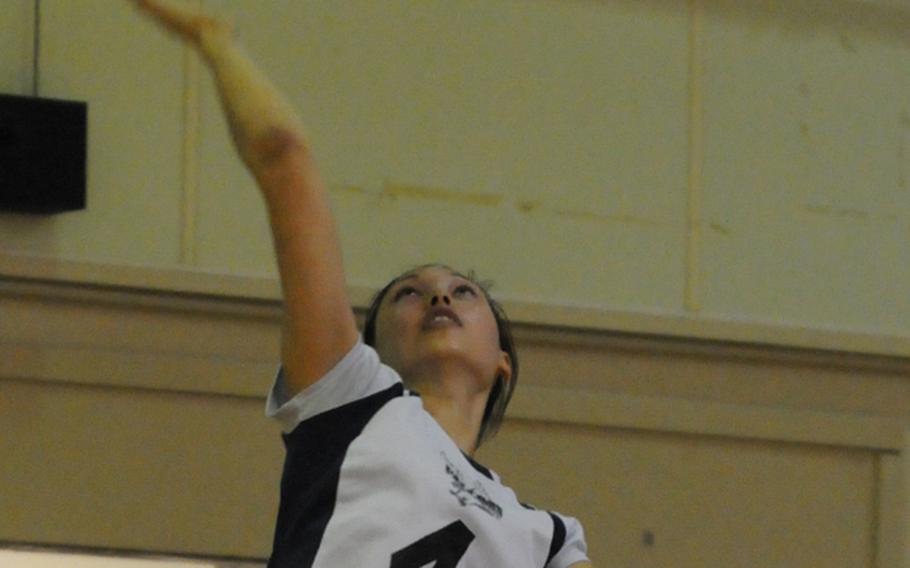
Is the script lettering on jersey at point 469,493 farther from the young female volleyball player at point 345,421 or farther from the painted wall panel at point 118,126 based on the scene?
the painted wall panel at point 118,126

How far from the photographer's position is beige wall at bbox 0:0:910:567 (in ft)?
13.2

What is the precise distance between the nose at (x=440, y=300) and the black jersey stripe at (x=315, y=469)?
0.45m

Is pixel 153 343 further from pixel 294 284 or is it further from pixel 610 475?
pixel 294 284

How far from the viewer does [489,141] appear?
432cm

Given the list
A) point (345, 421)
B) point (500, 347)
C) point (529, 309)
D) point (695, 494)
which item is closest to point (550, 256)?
point (529, 309)

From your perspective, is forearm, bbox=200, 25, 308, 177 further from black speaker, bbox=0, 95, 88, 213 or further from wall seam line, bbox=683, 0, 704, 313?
wall seam line, bbox=683, 0, 704, 313

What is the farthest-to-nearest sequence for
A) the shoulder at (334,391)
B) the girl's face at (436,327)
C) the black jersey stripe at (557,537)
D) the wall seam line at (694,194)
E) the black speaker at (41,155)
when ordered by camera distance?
the wall seam line at (694,194) → the black speaker at (41,155) → the girl's face at (436,327) → the black jersey stripe at (557,537) → the shoulder at (334,391)

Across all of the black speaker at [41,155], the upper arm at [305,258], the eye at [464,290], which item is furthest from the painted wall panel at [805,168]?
the upper arm at [305,258]

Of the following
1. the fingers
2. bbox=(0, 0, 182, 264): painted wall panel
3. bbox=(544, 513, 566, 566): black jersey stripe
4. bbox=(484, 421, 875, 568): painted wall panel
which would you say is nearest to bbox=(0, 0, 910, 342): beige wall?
bbox=(0, 0, 182, 264): painted wall panel

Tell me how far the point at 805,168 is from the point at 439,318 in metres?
2.28

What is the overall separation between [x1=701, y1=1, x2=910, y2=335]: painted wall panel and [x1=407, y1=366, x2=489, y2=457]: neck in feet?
6.92

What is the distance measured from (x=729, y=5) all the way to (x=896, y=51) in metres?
0.46

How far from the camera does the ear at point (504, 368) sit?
2.65m

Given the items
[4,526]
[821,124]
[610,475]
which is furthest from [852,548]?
[4,526]
